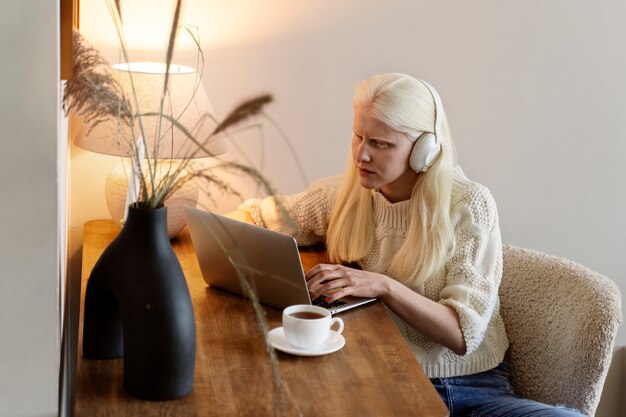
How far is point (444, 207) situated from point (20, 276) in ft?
3.24

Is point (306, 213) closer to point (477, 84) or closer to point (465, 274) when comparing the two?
point (465, 274)

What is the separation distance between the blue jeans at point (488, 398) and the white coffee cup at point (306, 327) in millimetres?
453

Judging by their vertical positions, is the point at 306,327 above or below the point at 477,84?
below

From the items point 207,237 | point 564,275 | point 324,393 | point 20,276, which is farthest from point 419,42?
point 20,276

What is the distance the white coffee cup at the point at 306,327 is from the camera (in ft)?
4.90

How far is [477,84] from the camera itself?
2.47m

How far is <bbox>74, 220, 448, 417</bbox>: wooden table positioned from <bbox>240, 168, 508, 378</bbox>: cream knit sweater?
196mm

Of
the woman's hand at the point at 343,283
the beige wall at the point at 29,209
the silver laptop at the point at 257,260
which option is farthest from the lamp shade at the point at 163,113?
the beige wall at the point at 29,209

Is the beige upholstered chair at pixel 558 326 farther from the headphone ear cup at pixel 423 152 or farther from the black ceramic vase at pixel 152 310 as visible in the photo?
the black ceramic vase at pixel 152 310

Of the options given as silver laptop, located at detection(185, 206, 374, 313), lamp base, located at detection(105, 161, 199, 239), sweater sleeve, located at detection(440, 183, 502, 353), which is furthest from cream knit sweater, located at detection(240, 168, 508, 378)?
Result: lamp base, located at detection(105, 161, 199, 239)

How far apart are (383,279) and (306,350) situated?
35cm

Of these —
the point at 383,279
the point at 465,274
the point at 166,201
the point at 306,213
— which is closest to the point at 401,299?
the point at 383,279

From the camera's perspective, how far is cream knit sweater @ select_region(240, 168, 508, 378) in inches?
72.4

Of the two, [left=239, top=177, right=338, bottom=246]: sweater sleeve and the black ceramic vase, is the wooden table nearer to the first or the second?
the black ceramic vase
